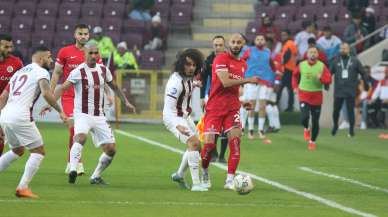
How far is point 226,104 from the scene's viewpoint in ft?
52.0

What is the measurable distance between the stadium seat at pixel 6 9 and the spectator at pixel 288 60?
31.7 feet

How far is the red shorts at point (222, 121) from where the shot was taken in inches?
621

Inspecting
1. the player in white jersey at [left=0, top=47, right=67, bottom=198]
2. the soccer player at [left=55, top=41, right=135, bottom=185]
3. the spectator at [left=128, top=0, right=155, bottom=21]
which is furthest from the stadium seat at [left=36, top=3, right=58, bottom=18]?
the player in white jersey at [left=0, top=47, right=67, bottom=198]

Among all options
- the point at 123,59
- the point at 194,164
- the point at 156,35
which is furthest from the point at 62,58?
the point at 156,35

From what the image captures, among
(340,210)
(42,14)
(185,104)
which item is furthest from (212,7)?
(340,210)

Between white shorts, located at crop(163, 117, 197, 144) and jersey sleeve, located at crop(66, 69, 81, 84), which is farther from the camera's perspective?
jersey sleeve, located at crop(66, 69, 81, 84)

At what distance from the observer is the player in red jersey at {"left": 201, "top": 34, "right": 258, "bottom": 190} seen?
15.5 metres

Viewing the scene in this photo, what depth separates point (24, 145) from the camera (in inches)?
551

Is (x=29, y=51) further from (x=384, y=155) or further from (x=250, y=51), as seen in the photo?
(x=384, y=155)

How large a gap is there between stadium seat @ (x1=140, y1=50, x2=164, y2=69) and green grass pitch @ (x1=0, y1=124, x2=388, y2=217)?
9.88m

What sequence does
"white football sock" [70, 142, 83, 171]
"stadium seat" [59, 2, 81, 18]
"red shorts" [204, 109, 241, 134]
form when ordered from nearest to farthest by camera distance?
"white football sock" [70, 142, 83, 171] → "red shorts" [204, 109, 241, 134] → "stadium seat" [59, 2, 81, 18]

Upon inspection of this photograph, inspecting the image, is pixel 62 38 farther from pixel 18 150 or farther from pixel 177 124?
pixel 18 150

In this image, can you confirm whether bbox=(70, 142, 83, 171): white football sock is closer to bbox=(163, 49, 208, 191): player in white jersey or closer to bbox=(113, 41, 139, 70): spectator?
bbox=(163, 49, 208, 191): player in white jersey

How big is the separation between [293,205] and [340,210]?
2.17 ft
